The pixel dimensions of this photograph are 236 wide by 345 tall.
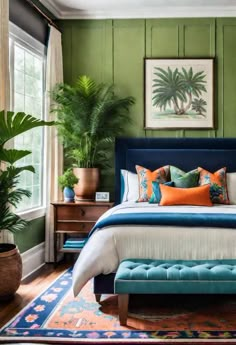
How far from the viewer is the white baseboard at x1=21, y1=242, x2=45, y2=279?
4.38 metres

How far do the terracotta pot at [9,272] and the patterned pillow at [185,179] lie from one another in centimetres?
206

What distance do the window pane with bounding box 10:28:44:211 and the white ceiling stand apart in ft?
2.61

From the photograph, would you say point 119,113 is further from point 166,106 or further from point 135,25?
point 135,25

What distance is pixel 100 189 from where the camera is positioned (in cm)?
543

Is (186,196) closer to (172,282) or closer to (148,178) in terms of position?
(148,178)

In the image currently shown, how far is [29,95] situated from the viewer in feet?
15.4

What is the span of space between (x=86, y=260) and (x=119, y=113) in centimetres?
269

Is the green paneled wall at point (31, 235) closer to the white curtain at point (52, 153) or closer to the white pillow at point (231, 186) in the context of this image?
the white curtain at point (52, 153)

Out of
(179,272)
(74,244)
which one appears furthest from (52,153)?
(179,272)

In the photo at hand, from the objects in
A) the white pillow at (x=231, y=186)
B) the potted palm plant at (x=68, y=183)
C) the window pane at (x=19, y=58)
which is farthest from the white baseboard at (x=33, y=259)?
the white pillow at (x=231, y=186)

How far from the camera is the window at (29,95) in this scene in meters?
4.31

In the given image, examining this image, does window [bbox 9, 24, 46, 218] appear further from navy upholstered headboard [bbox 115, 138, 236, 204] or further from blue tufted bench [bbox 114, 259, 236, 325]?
blue tufted bench [bbox 114, 259, 236, 325]

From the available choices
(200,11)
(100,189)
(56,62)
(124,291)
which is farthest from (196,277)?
(200,11)

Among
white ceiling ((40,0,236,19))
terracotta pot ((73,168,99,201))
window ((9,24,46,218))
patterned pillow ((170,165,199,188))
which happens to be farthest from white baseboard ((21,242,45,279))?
white ceiling ((40,0,236,19))
